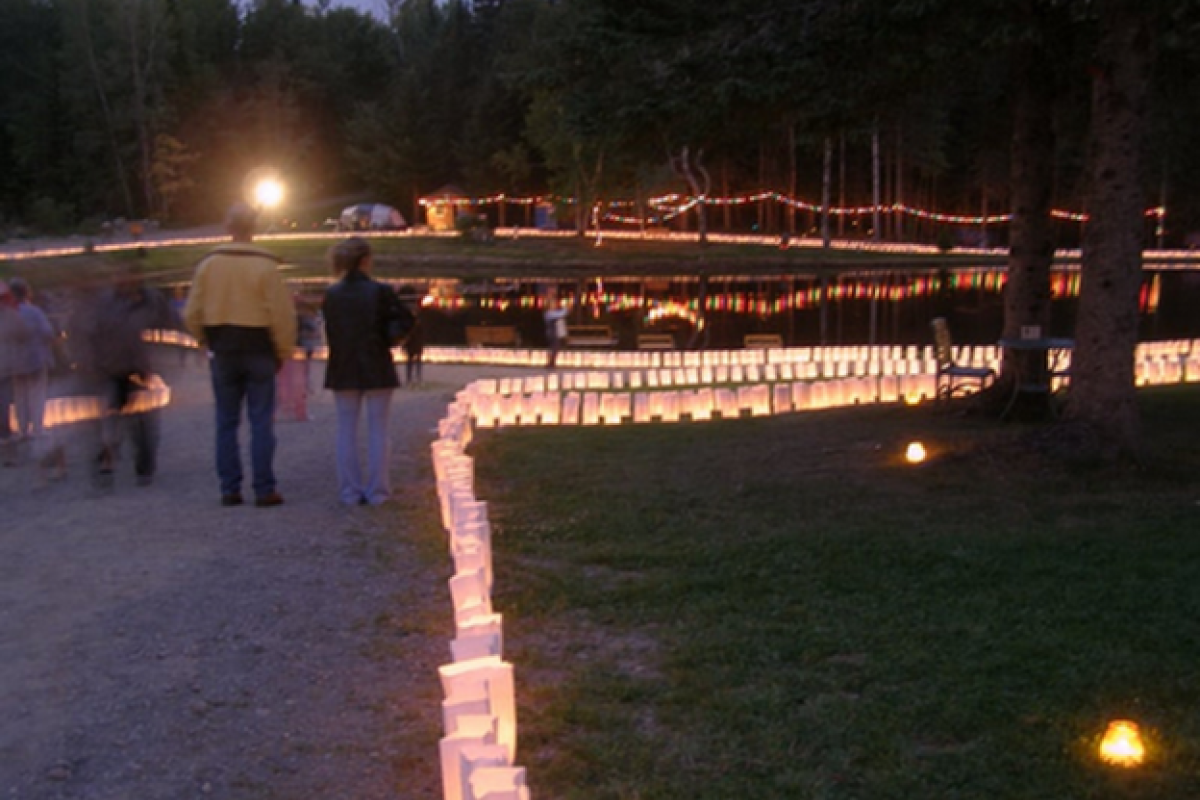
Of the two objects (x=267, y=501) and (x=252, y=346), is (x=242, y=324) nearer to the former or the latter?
(x=252, y=346)

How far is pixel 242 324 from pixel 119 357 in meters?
1.60

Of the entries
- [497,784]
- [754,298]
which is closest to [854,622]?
[497,784]

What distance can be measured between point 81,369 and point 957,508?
6.61 metres

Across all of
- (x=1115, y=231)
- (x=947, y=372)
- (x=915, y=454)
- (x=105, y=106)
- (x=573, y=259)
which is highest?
(x=105, y=106)

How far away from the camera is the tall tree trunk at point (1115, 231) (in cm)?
858

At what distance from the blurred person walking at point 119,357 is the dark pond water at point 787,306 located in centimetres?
1432

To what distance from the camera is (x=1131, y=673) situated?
4.96 metres

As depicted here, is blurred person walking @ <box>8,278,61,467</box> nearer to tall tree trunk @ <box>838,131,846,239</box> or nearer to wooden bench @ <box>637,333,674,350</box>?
wooden bench @ <box>637,333,674,350</box>

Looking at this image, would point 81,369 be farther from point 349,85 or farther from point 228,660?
point 349,85

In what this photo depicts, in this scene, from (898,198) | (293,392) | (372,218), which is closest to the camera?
(293,392)

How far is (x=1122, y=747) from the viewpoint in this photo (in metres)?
4.10

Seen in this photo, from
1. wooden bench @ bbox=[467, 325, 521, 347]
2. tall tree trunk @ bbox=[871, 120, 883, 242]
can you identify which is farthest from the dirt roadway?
tall tree trunk @ bbox=[871, 120, 883, 242]

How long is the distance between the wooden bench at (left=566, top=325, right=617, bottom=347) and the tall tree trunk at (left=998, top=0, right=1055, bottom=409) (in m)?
13.7

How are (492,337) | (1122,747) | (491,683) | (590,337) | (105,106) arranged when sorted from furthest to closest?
1. (105,106)
2. (590,337)
3. (492,337)
4. (1122,747)
5. (491,683)
